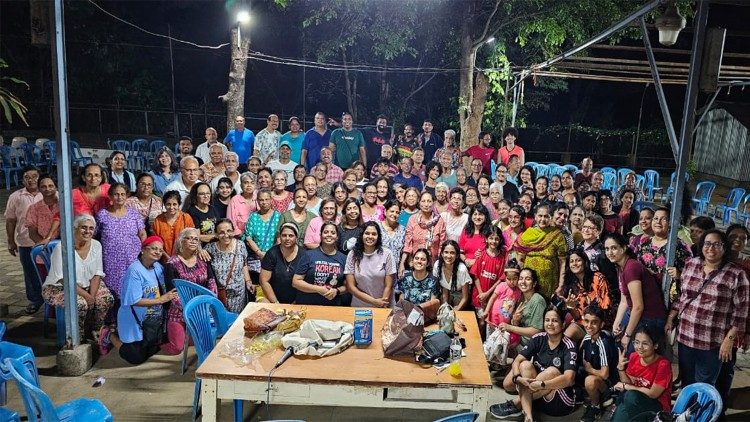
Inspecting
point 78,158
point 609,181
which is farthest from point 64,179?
point 609,181

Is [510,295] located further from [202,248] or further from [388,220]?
[202,248]

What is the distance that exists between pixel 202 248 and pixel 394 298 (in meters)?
2.01

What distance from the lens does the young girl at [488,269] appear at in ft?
18.3

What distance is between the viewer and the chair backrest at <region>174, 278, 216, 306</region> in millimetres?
5094

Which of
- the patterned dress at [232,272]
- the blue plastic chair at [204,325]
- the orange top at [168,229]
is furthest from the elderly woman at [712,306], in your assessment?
the orange top at [168,229]

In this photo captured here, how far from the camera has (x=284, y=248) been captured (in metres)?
5.44

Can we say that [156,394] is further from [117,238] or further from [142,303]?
[117,238]

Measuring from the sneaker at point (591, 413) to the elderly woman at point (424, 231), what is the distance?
7.36 feet

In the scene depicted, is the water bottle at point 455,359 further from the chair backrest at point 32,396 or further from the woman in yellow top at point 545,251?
the chair backrest at point 32,396

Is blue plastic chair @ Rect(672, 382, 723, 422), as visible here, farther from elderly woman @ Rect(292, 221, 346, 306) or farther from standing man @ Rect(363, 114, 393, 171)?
standing man @ Rect(363, 114, 393, 171)

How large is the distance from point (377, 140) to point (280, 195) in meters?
3.64

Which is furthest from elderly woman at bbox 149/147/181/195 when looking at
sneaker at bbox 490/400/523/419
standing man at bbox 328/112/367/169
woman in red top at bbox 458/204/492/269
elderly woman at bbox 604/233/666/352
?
elderly woman at bbox 604/233/666/352

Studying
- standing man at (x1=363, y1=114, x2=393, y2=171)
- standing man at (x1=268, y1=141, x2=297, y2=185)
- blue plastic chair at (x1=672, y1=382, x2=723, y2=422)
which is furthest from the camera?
standing man at (x1=363, y1=114, x2=393, y2=171)

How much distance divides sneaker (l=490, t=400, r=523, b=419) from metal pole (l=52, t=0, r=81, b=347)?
3754mm
